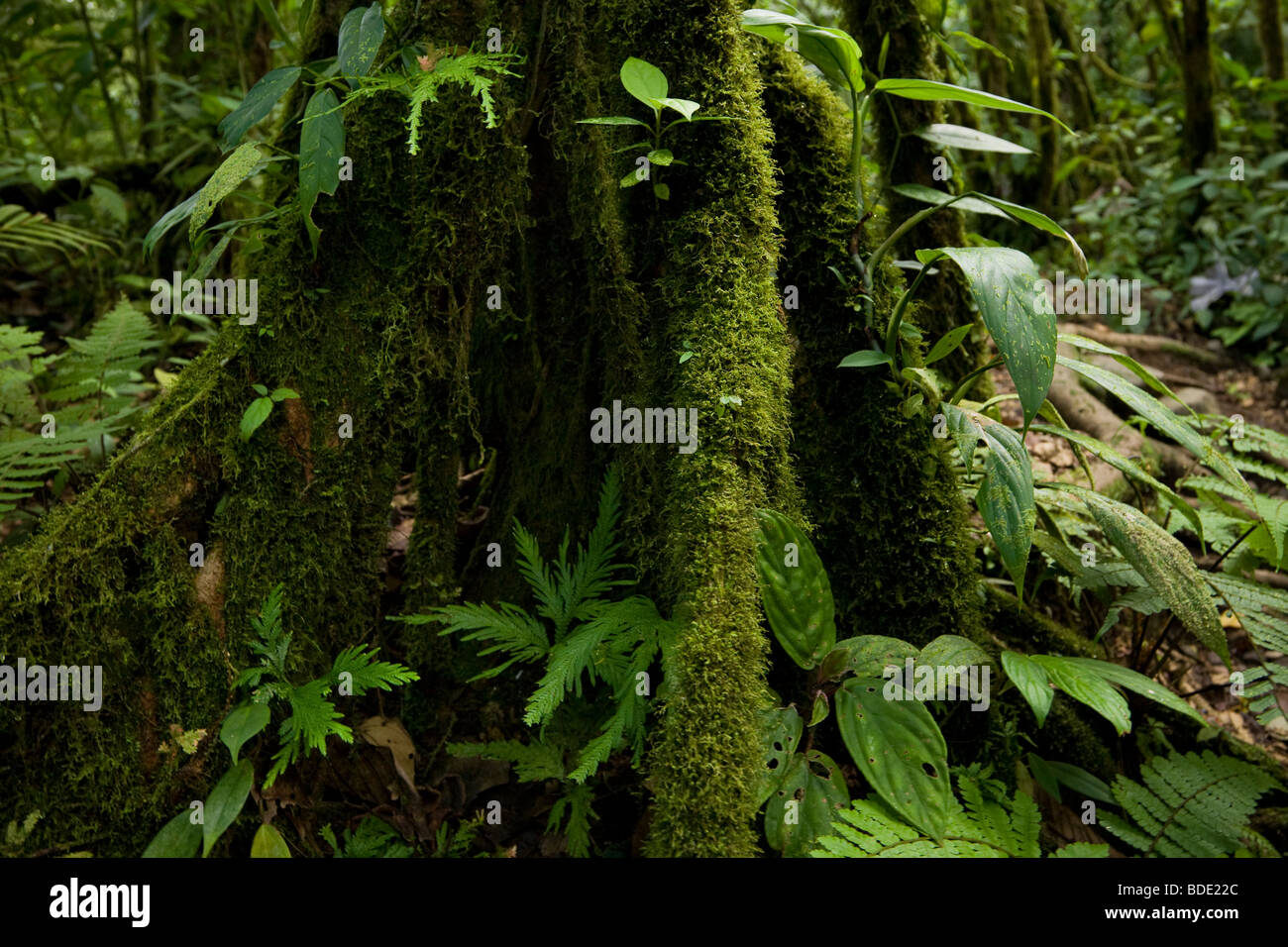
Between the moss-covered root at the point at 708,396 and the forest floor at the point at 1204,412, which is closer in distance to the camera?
the moss-covered root at the point at 708,396

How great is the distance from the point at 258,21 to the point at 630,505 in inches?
178

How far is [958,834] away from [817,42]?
2216 mm

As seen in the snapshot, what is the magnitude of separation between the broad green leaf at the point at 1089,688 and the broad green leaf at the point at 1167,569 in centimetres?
33

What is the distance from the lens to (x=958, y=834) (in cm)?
213

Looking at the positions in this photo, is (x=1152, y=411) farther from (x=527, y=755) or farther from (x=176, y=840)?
(x=176, y=840)

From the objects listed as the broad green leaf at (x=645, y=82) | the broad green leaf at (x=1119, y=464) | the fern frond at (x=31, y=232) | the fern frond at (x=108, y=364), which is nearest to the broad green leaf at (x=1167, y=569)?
the broad green leaf at (x=1119, y=464)

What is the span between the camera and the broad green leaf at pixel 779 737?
217 cm

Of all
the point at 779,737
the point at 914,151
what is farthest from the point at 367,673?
the point at 914,151

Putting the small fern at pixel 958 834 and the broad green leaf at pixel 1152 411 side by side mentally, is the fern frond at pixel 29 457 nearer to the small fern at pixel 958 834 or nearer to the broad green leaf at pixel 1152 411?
the small fern at pixel 958 834

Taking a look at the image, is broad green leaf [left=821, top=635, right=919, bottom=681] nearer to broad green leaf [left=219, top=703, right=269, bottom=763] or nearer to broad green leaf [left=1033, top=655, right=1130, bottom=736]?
broad green leaf [left=1033, top=655, right=1130, bottom=736]

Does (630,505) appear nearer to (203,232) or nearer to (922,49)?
(203,232)

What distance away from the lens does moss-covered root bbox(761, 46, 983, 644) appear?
8.55ft

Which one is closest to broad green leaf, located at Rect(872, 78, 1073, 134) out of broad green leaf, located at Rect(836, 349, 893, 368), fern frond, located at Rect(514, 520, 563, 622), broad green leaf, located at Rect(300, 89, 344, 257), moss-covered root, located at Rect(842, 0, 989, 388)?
broad green leaf, located at Rect(836, 349, 893, 368)

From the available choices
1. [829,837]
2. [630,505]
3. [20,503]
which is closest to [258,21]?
[20,503]
